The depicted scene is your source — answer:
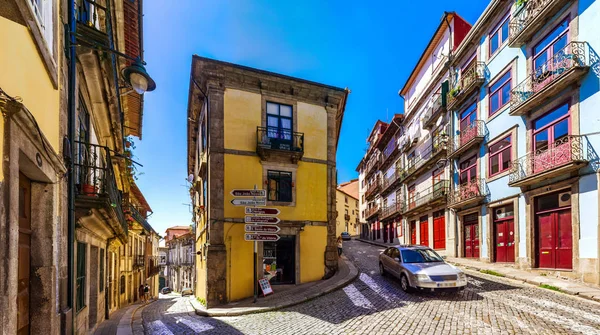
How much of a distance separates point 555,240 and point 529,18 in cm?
919

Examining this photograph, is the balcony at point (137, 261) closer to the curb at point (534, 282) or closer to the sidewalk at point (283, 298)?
the sidewalk at point (283, 298)

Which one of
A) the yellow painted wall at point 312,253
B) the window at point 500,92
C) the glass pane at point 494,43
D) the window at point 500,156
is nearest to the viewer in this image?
the yellow painted wall at point 312,253

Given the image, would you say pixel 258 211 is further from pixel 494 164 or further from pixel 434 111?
pixel 434 111

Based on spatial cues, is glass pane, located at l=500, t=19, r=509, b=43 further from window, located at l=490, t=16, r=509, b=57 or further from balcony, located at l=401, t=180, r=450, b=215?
balcony, located at l=401, t=180, r=450, b=215

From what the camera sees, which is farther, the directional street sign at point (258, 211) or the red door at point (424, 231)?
the red door at point (424, 231)

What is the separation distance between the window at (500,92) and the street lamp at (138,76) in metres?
16.0

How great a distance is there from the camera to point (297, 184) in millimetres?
13719

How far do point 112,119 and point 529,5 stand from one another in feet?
56.5

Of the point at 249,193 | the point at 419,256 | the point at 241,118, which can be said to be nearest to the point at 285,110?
the point at 241,118

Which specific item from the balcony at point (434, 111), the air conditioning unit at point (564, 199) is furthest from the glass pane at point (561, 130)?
the balcony at point (434, 111)

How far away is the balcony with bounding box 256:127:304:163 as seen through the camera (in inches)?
515

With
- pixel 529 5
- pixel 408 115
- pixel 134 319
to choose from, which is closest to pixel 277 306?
pixel 134 319

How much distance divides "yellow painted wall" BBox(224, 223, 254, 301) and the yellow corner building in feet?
0.12

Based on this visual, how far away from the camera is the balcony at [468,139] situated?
16.8m
